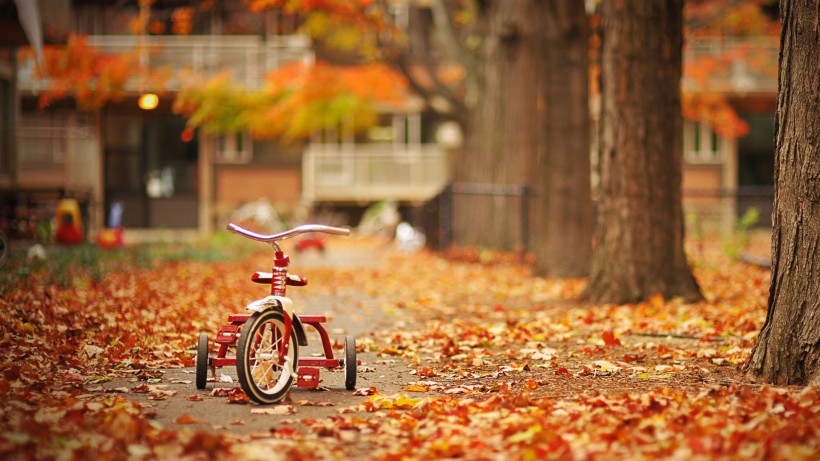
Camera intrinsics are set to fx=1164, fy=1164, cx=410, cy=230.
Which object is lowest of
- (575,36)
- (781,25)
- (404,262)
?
(404,262)

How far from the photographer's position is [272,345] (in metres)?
6.95

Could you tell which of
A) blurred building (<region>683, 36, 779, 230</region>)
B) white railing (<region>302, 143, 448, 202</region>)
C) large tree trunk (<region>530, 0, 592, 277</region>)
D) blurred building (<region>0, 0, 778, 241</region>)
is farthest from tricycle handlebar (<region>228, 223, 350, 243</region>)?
white railing (<region>302, 143, 448, 202</region>)

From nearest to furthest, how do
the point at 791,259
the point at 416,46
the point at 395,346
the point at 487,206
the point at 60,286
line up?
the point at 791,259
the point at 395,346
the point at 60,286
the point at 487,206
the point at 416,46

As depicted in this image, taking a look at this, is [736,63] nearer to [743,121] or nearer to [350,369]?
[743,121]

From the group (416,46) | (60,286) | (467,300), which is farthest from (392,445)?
(416,46)

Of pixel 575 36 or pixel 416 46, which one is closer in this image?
pixel 575 36

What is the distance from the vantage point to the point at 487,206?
21.0 meters

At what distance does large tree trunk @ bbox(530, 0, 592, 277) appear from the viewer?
647 inches

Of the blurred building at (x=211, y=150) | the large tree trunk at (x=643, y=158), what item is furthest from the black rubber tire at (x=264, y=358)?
the blurred building at (x=211, y=150)

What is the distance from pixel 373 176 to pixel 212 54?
6.40 meters

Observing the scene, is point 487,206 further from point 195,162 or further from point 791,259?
point 195,162

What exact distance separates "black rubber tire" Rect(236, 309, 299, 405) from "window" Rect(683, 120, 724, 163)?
33.5 m

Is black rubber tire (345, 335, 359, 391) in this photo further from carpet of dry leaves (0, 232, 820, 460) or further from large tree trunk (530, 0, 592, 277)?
large tree trunk (530, 0, 592, 277)

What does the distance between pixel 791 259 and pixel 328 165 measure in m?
31.0
